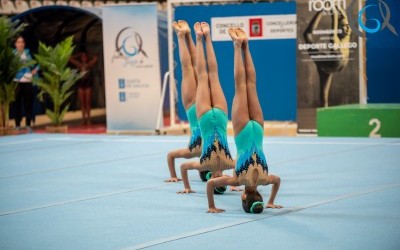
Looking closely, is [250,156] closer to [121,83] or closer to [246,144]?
[246,144]

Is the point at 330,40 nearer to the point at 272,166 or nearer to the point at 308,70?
the point at 308,70

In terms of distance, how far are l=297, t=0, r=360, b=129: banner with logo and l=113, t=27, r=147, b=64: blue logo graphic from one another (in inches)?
124

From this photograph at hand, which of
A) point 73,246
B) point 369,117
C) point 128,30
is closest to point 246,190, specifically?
point 73,246

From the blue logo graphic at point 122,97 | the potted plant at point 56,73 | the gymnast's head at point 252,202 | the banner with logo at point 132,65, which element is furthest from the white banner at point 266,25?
the gymnast's head at point 252,202

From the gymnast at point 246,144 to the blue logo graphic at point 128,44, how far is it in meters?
7.86

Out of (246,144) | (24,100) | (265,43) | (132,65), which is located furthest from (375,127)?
(24,100)

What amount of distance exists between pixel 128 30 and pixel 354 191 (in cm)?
801

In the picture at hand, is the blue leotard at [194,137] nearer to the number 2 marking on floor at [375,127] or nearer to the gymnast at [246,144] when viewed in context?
the gymnast at [246,144]

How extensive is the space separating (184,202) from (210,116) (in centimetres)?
81

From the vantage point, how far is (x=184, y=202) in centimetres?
705

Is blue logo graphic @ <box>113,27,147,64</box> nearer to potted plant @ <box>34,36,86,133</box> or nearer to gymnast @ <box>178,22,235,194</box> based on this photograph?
potted plant @ <box>34,36,86,133</box>

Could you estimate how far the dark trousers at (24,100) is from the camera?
49.4ft

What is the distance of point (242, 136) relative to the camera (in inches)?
257

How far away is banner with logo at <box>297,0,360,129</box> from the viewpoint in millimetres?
12484
